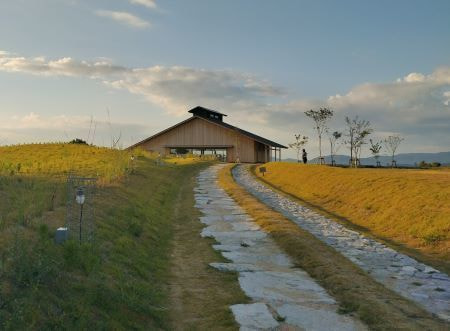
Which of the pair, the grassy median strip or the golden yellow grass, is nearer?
the grassy median strip

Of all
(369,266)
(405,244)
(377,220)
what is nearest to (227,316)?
(369,266)

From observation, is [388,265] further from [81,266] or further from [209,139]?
[209,139]

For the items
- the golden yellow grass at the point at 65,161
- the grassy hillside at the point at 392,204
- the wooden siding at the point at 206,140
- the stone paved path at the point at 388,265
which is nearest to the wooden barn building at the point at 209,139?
the wooden siding at the point at 206,140

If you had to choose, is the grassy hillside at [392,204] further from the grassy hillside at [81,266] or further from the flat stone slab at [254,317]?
the grassy hillside at [81,266]

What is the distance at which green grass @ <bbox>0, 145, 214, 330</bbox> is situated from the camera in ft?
16.8

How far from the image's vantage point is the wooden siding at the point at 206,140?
51250 millimetres

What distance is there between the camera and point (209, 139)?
52.2m

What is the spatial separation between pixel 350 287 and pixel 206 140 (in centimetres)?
4510

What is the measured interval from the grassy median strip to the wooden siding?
38456 mm

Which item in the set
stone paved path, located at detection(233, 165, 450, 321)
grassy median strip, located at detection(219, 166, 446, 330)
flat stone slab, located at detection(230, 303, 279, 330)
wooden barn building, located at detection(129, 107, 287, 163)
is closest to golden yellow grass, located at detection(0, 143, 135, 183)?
stone paved path, located at detection(233, 165, 450, 321)

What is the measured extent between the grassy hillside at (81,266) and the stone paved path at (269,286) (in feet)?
1.70

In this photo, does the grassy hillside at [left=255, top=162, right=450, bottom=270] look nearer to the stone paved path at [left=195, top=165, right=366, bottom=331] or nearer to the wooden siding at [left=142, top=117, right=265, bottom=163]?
the stone paved path at [left=195, top=165, right=366, bottom=331]

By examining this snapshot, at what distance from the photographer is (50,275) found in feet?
19.0

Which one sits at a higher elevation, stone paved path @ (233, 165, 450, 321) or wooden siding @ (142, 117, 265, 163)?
wooden siding @ (142, 117, 265, 163)
